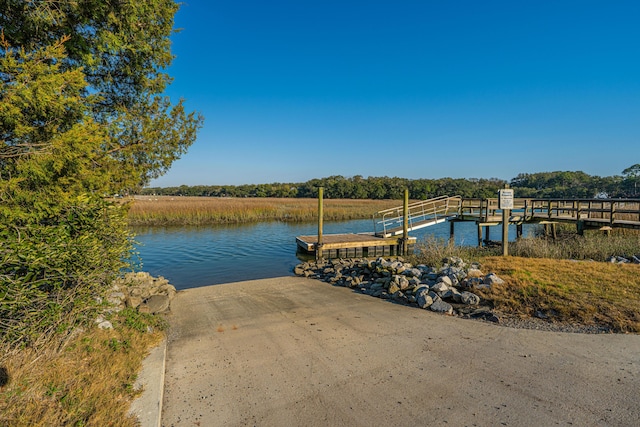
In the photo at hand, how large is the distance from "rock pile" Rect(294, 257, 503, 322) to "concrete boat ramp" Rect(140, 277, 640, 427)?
48cm

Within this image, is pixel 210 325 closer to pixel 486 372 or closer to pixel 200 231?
pixel 486 372

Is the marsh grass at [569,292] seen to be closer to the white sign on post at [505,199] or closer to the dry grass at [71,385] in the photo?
the white sign on post at [505,199]

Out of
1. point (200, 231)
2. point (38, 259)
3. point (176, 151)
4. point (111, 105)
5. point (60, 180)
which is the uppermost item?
point (111, 105)

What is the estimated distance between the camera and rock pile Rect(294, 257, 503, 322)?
6371mm

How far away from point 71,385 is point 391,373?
3.33 metres

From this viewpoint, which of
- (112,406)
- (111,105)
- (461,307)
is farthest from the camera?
(111,105)

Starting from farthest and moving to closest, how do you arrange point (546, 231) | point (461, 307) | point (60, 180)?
point (546, 231) → point (461, 307) → point (60, 180)

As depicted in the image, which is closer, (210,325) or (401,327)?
(401,327)

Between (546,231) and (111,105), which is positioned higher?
(111,105)

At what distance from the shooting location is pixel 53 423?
8.39ft

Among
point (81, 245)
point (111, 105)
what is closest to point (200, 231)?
point (111, 105)

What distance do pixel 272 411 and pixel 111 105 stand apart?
6.67 meters

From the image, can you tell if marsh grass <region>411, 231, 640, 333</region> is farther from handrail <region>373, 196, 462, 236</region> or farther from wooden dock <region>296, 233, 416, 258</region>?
handrail <region>373, 196, 462, 236</region>

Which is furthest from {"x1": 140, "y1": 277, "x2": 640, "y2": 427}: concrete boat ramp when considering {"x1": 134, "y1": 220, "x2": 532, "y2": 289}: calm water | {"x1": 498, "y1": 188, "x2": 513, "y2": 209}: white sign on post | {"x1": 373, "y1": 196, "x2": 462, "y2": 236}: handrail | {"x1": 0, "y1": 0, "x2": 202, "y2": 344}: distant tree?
{"x1": 373, "y1": 196, "x2": 462, "y2": 236}: handrail
